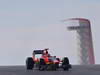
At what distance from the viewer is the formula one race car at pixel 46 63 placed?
66.4 metres

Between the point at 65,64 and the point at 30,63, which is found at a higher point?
the point at 30,63

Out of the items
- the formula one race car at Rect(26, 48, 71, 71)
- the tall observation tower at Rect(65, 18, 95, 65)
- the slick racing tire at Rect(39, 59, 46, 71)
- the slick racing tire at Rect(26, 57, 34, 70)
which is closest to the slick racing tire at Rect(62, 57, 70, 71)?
the formula one race car at Rect(26, 48, 71, 71)

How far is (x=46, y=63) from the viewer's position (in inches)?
2689

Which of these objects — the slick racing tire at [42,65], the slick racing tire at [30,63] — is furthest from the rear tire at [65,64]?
the slick racing tire at [30,63]

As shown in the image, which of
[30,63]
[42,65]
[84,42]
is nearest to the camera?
[42,65]

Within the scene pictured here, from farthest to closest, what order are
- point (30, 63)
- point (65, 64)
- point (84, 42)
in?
1. point (84, 42)
2. point (30, 63)
3. point (65, 64)

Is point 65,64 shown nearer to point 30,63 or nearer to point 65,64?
point 65,64

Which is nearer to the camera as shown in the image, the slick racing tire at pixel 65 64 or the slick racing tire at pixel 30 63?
the slick racing tire at pixel 65 64

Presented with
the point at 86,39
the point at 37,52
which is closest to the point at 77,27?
the point at 86,39

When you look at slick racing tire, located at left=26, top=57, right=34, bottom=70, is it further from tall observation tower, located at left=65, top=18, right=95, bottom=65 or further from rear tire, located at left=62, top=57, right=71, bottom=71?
tall observation tower, located at left=65, top=18, right=95, bottom=65

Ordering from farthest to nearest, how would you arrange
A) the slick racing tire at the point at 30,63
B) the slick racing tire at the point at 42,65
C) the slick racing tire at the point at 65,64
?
1. the slick racing tire at the point at 30,63
2. the slick racing tire at the point at 42,65
3. the slick racing tire at the point at 65,64

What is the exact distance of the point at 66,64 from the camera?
217 ft

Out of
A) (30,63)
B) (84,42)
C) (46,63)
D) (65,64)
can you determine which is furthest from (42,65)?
(84,42)

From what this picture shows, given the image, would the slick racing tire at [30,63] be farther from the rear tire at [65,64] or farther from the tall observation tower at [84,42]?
the tall observation tower at [84,42]
